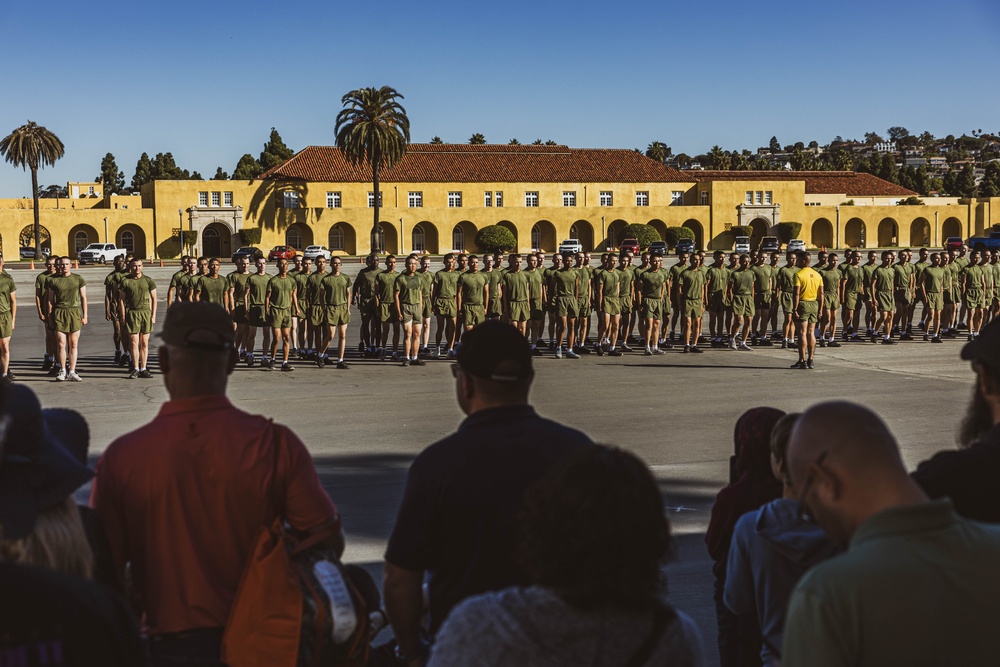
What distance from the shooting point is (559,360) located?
19.3m

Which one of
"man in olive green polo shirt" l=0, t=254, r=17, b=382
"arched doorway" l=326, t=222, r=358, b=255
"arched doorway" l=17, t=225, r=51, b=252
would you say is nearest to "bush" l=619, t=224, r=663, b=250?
"arched doorway" l=326, t=222, r=358, b=255

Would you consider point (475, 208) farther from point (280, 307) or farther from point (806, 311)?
point (806, 311)

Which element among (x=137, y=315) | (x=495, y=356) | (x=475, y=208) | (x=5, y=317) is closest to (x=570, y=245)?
(x=475, y=208)

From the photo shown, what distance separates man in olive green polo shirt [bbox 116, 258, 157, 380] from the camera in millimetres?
16612

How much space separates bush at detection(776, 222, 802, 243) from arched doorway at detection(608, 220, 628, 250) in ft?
45.9

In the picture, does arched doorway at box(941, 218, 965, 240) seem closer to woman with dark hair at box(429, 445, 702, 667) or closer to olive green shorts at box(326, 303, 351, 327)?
olive green shorts at box(326, 303, 351, 327)

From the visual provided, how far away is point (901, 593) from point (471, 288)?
683 inches

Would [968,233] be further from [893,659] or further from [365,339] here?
[893,659]

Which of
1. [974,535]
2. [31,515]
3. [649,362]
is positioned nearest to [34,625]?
[31,515]

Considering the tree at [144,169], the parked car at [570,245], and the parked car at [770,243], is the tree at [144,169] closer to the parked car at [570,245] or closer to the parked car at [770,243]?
the parked car at [570,245]

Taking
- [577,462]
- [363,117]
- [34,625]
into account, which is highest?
[363,117]

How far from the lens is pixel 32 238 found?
283 ft

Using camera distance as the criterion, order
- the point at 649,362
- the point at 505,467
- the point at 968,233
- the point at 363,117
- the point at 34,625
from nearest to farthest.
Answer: the point at 34,625, the point at 505,467, the point at 649,362, the point at 363,117, the point at 968,233

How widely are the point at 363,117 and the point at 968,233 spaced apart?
56.7 m
